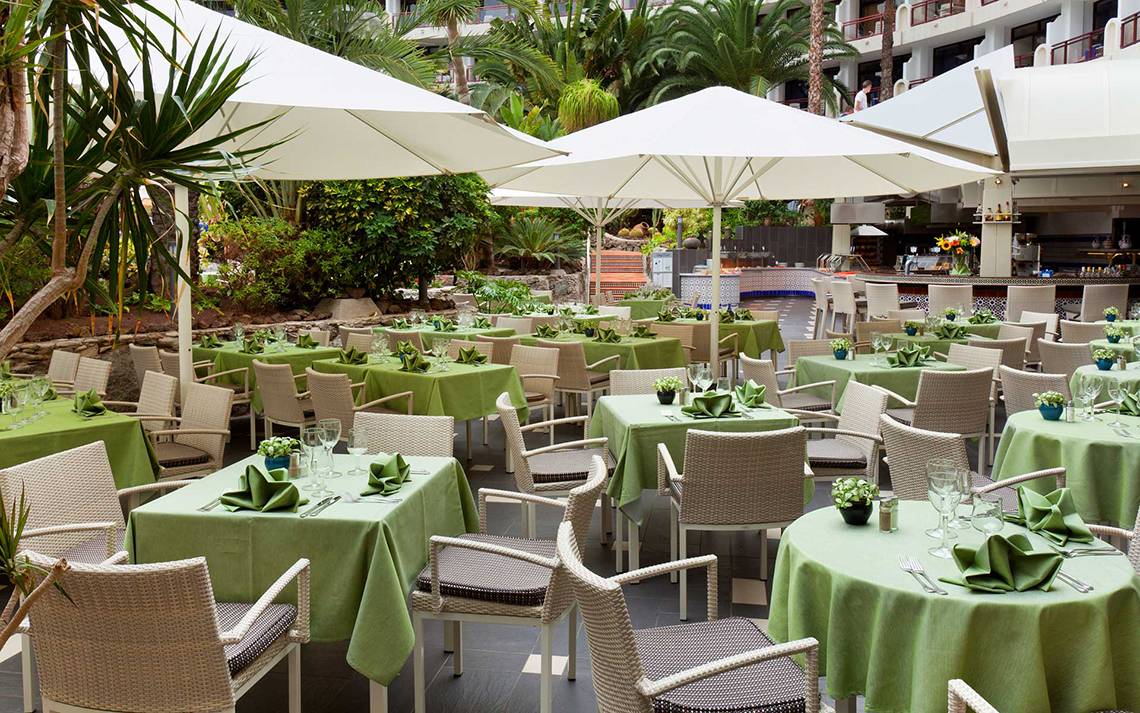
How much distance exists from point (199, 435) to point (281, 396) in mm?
1444

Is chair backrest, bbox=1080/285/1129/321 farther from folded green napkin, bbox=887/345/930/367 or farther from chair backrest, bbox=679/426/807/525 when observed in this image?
chair backrest, bbox=679/426/807/525

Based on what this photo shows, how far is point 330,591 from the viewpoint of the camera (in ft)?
10.7

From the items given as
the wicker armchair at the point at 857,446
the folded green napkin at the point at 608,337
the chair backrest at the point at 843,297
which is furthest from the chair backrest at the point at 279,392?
the chair backrest at the point at 843,297

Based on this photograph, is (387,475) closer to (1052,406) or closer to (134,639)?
(134,639)

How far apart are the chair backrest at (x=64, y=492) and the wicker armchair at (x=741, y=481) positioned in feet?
7.65

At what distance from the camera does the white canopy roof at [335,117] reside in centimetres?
472

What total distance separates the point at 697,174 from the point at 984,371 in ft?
11.1

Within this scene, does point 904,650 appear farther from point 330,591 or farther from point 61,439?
point 61,439

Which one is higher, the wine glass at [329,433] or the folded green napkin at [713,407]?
the wine glass at [329,433]

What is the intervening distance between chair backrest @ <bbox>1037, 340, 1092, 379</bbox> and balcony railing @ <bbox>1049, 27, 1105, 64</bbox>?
1892cm

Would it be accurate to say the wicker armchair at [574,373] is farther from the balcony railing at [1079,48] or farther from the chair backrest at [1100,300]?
the balcony railing at [1079,48]

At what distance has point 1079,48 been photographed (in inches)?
984

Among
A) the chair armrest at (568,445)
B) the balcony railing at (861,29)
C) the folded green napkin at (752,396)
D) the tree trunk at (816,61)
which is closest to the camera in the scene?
the chair armrest at (568,445)

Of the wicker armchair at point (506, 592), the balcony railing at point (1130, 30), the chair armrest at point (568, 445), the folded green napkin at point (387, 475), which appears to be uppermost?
the balcony railing at point (1130, 30)
